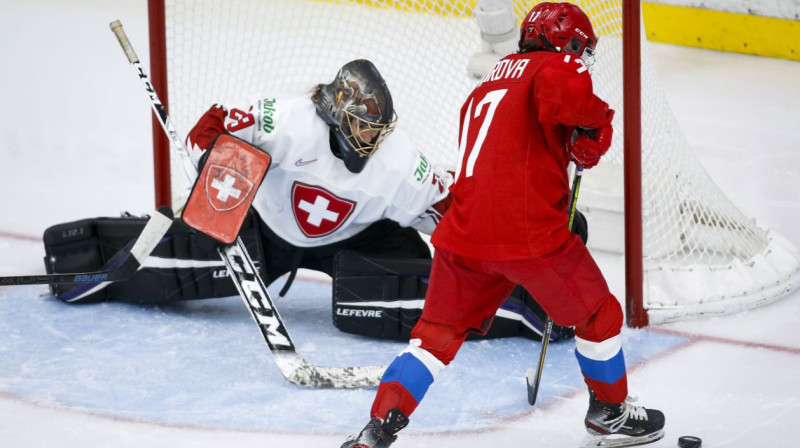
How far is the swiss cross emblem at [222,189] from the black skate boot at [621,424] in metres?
1.00

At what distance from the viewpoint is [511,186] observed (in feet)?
7.77

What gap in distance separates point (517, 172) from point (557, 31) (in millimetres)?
310

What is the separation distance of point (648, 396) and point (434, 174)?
2.84 feet

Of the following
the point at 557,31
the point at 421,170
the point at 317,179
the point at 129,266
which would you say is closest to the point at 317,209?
the point at 317,179

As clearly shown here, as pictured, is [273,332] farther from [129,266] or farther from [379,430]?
[379,430]

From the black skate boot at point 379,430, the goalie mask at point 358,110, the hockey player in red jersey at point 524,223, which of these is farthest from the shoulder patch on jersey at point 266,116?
the black skate boot at point 379,430

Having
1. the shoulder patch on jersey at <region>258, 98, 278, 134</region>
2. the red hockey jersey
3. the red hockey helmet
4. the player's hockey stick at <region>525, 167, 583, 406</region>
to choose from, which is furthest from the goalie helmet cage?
the red hockey jersey

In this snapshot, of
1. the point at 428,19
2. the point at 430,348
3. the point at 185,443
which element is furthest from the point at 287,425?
the point at 428,19

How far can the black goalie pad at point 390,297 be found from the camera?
3.28m

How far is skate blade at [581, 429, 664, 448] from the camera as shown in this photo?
101 inches

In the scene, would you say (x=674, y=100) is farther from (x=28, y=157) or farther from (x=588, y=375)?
(x=588, y=375)

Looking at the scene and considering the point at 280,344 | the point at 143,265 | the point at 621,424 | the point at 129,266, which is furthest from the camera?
the point at 143,265

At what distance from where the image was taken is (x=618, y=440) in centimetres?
259

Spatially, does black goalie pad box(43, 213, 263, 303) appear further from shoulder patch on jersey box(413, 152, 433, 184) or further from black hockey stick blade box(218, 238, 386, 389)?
shoulder patch on jersey box(413, 152, 433, 184)
